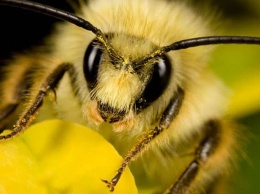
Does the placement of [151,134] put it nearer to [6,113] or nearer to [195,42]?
[195,42]

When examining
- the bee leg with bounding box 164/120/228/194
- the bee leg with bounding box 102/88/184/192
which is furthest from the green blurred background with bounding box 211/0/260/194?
the bee leg with bounding box 102/88/184/192

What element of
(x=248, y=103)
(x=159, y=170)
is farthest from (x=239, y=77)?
(x=159, y=170)

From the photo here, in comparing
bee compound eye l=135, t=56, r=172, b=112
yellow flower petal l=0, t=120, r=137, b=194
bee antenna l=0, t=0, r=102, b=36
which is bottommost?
yellow flower petal l=0, t=120, r=137, b=194

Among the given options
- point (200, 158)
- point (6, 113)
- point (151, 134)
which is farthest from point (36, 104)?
point (200, 158)

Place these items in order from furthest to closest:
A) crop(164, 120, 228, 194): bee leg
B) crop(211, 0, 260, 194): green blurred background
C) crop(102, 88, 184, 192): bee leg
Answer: crop(211, 0, 260, 194): green blurred background → crop(164, 120, 228, 194): bee leg → crop(102, 88, 184, 192): bee leg

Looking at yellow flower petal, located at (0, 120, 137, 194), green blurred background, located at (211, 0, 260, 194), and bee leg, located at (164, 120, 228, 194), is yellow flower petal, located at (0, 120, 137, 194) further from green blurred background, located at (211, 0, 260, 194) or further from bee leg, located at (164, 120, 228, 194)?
green blurred background, located at (211, 0, 260, 194)

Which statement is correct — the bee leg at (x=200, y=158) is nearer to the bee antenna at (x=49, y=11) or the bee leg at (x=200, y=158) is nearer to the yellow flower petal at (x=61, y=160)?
the yellow flower petal at (x=61, y=160)
